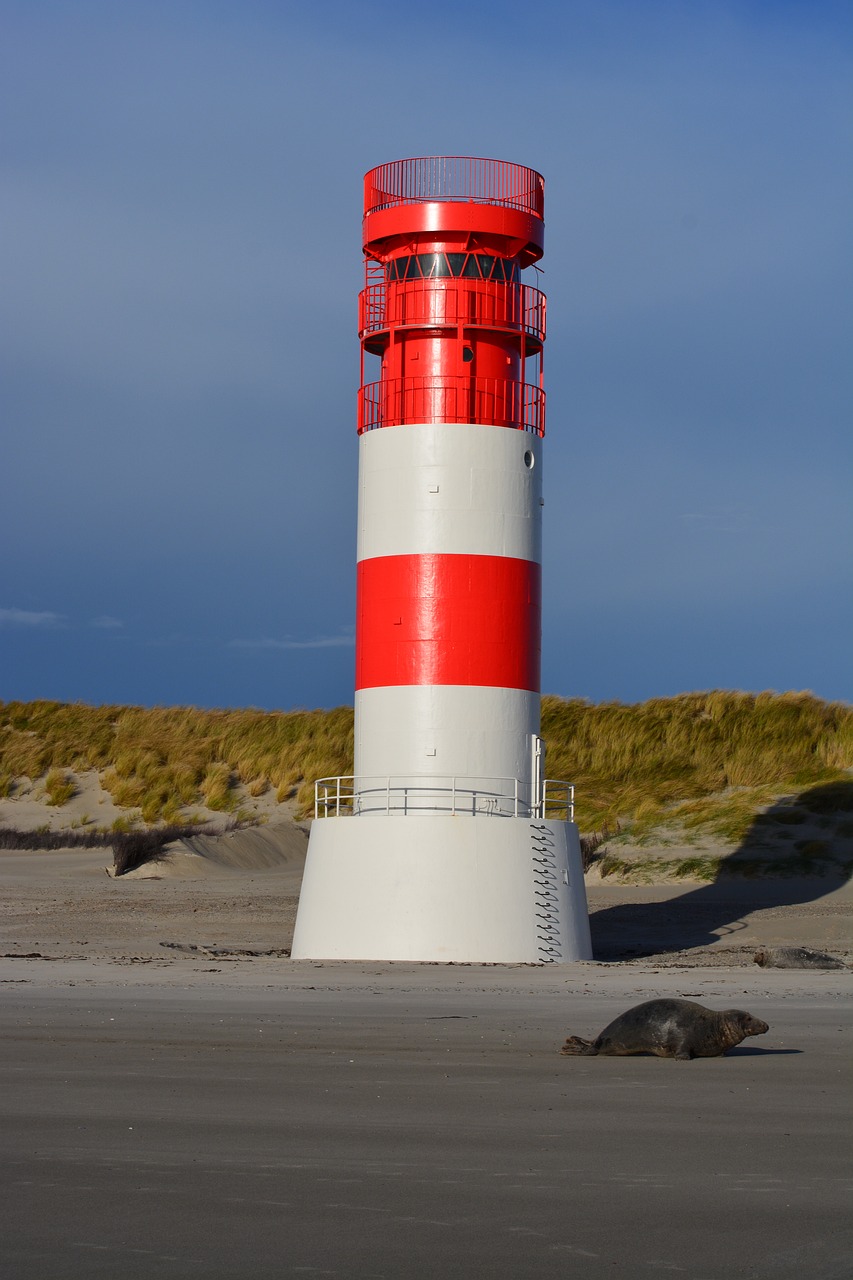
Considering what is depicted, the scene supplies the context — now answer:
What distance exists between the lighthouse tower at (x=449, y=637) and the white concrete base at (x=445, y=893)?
0.07ft

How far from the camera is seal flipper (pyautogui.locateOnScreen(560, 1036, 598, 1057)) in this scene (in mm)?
10359

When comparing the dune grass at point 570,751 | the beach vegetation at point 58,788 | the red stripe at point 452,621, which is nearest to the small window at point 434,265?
the red stripe at point 452,621

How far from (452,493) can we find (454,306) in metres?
2.13

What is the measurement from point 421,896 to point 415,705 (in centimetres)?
209

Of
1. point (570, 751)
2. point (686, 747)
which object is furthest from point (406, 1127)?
point (570, 751)

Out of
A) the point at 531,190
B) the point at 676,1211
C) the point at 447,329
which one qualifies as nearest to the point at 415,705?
the point at 447,329

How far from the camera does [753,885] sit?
2516 cm

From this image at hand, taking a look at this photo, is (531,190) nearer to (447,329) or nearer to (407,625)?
(447,329)

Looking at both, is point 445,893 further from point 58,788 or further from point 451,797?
point 58,788

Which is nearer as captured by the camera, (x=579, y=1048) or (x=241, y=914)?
(x=579, y=1048)

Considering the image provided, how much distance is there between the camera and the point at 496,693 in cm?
1820

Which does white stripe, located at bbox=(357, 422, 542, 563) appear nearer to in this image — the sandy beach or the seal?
the sandy beach

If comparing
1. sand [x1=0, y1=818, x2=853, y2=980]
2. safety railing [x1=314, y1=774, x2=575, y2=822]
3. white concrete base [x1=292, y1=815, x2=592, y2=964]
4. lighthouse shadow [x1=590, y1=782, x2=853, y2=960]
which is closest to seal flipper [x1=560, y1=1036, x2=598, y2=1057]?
sand [x1=0, y1=818, x2=853, y2=980]

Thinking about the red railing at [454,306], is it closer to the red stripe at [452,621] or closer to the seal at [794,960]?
the red stripe at [452,621]
